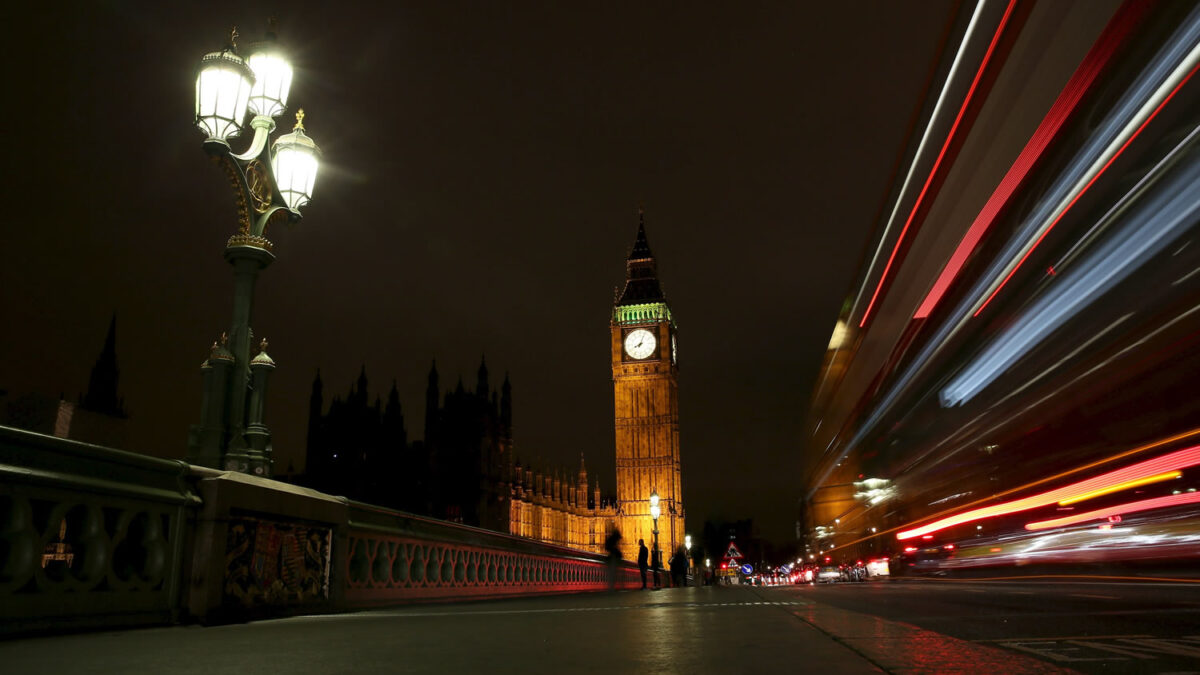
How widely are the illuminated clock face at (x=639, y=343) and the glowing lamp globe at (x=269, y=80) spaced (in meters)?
77.8

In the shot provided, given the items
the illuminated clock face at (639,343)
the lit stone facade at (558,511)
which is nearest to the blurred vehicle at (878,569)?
the lit stone facade at (558,511)

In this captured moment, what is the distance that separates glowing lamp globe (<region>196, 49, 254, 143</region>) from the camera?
19.5 ft

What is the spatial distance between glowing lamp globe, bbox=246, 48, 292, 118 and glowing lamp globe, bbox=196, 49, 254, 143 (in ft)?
1.77

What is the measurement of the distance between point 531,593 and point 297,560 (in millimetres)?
8059

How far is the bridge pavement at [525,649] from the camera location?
258cm

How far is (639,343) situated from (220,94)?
78923 millimetres

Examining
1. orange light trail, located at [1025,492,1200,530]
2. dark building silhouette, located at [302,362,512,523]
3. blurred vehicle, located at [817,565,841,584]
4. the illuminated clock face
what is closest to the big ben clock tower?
the illuminated clock face

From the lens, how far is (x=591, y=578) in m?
20.7

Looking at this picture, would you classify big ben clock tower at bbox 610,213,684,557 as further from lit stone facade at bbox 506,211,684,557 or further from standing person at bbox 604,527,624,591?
standing person at bbox 604,527,624,591

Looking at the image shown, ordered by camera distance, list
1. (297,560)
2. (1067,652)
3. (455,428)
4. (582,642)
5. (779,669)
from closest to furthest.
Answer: (779,669), (1067,652), (582,642), (297,560), (455,428)

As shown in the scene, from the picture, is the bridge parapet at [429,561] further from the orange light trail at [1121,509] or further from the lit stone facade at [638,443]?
the lit stone facade at [638,443]

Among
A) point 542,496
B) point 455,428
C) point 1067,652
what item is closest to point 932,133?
point 1067,652

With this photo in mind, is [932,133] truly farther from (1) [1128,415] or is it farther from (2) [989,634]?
(2) [989,634]

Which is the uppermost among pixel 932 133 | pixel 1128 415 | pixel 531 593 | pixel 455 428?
pixel 455 428
